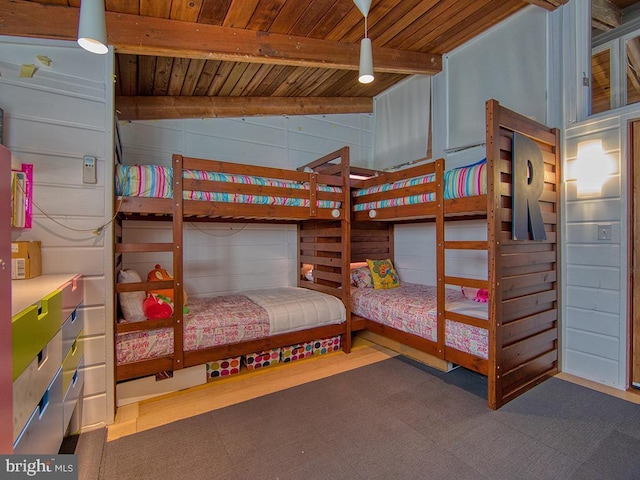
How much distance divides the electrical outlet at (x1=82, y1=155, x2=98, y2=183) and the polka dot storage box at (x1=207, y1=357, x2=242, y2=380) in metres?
1.60

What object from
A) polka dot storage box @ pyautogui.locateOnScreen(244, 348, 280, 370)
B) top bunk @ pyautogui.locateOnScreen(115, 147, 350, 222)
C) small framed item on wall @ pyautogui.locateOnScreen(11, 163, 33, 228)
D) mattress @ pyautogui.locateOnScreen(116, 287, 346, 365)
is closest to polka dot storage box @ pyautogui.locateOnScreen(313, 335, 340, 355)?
mattress @ pyautogui.locateOnScreen(116, 287, 346, 365)

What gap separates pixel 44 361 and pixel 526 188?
9.32ft

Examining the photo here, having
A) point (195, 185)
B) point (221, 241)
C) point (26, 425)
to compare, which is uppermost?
point (195, 185)

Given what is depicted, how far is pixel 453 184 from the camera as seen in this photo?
2.50 metres

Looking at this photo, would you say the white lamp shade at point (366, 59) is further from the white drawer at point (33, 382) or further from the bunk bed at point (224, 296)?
the white drawer at point (33, 382)

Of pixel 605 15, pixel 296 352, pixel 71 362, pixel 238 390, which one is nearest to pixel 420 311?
pixel 296 352

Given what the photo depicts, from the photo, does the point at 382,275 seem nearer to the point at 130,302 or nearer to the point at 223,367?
the point at 223,367

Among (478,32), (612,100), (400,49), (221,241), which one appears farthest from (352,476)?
(478,32)

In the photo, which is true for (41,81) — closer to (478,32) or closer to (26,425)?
(26,425)

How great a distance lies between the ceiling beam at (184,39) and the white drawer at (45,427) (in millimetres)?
1983

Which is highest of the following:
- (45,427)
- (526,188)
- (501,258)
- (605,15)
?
(605,15)

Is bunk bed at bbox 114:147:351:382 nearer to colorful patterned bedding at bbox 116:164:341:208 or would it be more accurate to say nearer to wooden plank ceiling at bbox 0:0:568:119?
colorful patterned bedding at bbox 116:164:341:208

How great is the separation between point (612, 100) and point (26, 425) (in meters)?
3.96

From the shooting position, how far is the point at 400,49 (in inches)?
129
